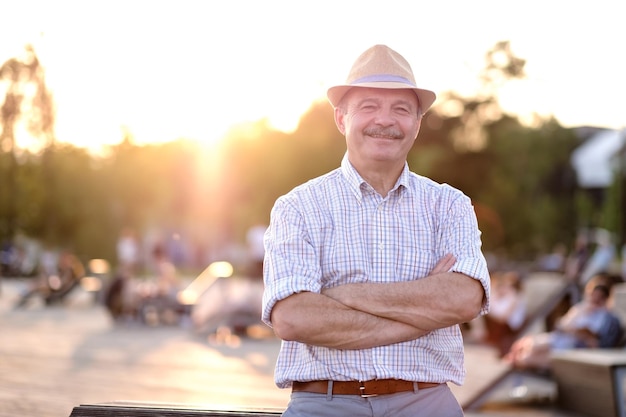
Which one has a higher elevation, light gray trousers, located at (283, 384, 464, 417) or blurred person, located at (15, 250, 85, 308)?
blurred person, located at (15, 250, 85, 308)

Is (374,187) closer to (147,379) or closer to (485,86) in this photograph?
(147,379)

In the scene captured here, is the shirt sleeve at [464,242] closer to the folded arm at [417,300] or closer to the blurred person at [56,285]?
the folded arm at [417,300]

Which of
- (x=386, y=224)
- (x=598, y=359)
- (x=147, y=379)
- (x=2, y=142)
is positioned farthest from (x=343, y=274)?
(x=2, y=142)

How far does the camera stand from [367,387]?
3135mm

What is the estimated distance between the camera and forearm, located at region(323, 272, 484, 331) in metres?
3.14

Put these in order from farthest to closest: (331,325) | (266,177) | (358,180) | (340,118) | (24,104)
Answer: (266,177), (24,104), (340,118), (358,180), (331,325)

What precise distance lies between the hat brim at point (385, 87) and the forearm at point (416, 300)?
1.89ft

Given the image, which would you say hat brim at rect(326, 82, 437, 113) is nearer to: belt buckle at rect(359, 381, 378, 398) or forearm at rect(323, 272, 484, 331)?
forearm at rect(323, 272, 484, 331)

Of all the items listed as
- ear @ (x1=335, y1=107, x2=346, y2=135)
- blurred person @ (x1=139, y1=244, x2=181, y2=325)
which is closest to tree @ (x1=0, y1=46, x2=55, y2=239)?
blurred person @ (x1=139, y1=244, x2=181, y2=325)

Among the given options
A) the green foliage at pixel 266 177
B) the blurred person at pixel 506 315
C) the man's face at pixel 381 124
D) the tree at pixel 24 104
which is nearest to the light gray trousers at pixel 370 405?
the man's face at pixel 381 124

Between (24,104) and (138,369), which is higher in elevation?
(24,104)

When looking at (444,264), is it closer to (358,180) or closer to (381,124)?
(358,180)

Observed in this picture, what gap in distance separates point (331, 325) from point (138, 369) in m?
8.37

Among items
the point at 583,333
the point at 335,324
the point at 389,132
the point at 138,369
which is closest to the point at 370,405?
the point at 335,324
